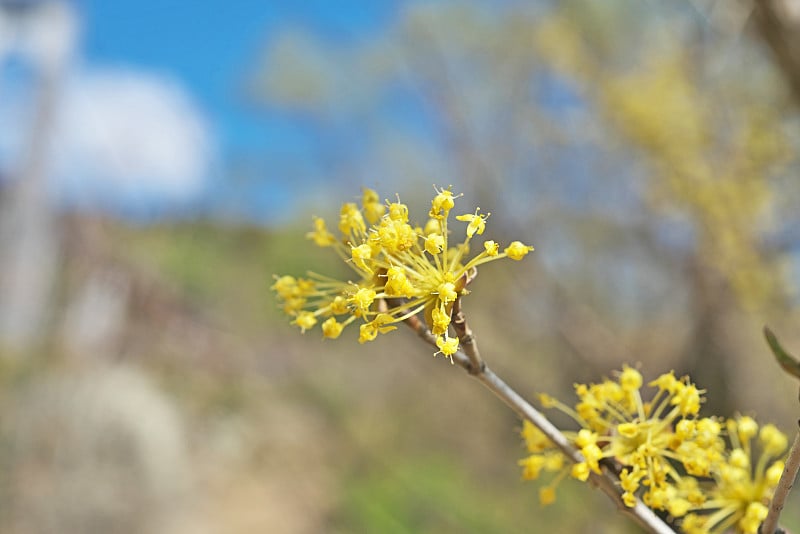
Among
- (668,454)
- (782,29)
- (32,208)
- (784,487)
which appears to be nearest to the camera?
(784,487)

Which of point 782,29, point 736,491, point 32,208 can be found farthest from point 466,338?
point 32,208

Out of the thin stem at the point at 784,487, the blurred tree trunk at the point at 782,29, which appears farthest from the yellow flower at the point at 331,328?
the blurred tree trunk at the point at 782,29

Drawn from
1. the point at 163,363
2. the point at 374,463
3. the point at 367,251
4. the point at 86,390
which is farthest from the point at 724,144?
the point at 163,363

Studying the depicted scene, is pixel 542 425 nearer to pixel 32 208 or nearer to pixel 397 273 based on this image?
pixel 397 273

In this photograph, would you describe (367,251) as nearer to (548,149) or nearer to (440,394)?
(548,149)

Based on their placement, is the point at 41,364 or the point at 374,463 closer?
the point at 41,364

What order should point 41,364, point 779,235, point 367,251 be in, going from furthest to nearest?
1. point 41,364
2. point 779,235
3. point 367,251
